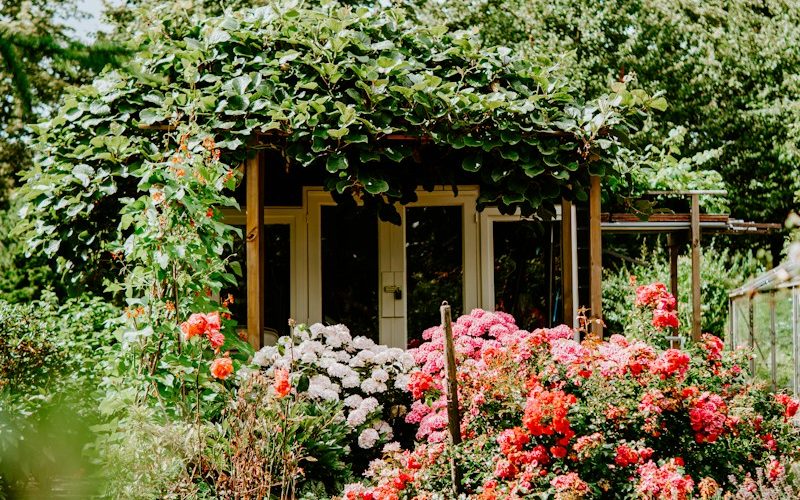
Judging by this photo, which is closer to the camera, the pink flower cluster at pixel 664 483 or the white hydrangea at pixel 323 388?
the pink flower cluster at pixel 664 483

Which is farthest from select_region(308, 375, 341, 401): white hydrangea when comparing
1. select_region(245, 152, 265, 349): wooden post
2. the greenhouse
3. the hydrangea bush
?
the greenhouse

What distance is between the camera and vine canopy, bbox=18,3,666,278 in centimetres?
603

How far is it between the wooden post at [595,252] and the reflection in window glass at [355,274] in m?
2.58

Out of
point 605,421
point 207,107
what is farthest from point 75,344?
point 605,421

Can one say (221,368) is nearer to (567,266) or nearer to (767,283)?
(567,266)

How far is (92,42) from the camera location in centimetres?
192

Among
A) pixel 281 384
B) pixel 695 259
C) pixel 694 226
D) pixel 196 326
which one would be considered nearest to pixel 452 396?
pixel 281 384

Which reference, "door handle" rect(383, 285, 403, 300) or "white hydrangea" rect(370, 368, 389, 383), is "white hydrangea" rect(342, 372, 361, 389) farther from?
"door handle" rect(383, 285, 403, 300)

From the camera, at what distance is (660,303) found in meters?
4.86

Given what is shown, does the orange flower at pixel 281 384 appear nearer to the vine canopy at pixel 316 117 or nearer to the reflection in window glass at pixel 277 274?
the vine canopy at pixel 316 117

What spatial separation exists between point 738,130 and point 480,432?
15.7 meters

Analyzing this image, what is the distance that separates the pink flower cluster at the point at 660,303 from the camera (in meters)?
4.79

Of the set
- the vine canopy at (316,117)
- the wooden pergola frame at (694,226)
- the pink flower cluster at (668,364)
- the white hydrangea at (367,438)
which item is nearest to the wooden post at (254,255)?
the vine canopy at (316,117)

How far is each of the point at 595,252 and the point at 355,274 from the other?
2.81m
